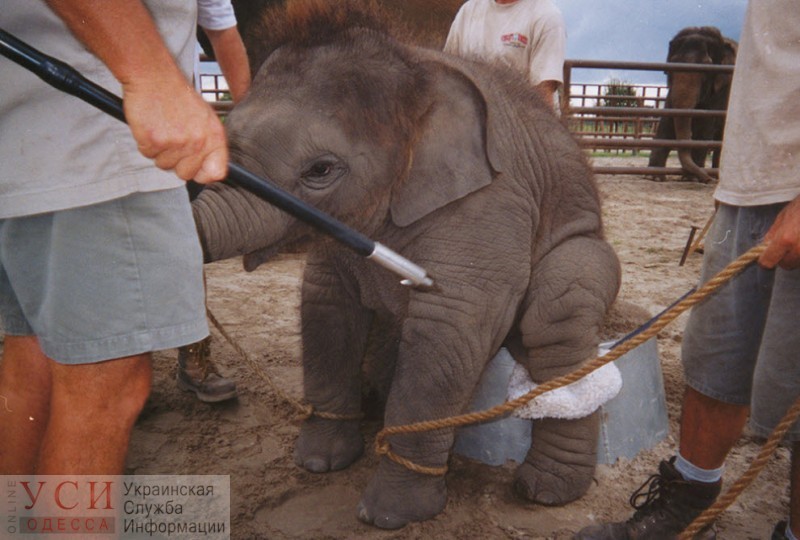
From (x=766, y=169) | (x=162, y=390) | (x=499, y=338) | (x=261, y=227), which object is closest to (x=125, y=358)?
(x=261, y=227)

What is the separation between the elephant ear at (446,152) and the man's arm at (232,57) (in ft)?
2.74

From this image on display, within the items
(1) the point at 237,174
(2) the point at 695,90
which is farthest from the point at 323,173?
(2) the point at 695,90

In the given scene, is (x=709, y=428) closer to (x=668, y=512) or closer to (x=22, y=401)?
(x=668, y=512)

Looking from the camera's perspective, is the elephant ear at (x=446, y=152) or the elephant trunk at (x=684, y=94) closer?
the elephant ear at (x=446, y=152)

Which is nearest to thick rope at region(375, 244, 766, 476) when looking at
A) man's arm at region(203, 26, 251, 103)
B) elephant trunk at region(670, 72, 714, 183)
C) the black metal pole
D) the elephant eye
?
the black metal pole

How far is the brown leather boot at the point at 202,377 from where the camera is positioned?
8.79 ft

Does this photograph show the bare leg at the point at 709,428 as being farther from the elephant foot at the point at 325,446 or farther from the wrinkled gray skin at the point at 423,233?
the elephant foot at the point at 325,446

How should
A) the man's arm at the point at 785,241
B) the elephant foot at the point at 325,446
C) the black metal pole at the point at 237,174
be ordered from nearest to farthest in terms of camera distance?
the black metal pole at the point at 237,174
the man's arm at the point at 785,241
the elephant foot at the point at 325,446

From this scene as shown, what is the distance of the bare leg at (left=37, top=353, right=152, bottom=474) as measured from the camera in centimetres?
126

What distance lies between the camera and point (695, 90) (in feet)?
33.3

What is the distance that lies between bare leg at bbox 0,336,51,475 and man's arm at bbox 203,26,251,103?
4.74 ft

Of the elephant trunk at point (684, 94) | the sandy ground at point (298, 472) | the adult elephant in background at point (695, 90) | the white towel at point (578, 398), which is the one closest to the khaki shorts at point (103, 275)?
the sandy ground at point (298, 472)

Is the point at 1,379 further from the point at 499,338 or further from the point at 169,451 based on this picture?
the point at 499,338

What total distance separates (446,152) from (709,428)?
112 cm
